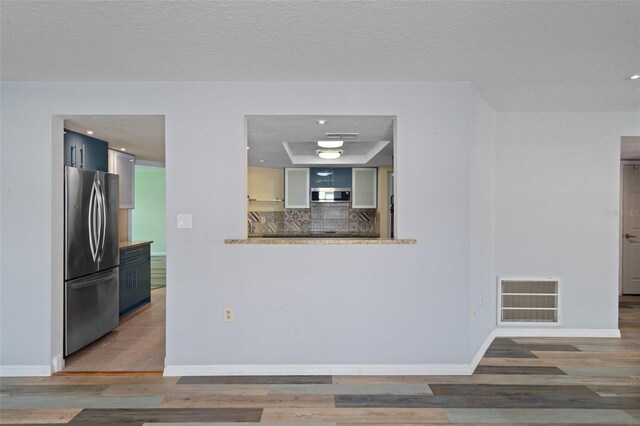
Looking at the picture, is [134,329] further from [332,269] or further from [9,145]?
[332,269]

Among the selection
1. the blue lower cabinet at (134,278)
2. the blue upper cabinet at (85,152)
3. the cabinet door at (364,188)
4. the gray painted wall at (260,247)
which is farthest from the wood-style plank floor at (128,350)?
the cabinet door at (364,188)

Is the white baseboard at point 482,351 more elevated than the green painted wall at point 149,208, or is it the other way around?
the green painted wall at point 149,208

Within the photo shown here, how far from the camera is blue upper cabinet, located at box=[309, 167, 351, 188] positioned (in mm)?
7137

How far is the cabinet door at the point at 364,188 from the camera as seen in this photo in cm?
713

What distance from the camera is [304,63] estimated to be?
2.65 metres

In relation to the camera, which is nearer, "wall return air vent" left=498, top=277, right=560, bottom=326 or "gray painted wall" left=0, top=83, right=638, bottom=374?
"gray painted wall" left=0, top=83, right=638, bottom=374

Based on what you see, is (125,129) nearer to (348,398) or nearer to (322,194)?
(348,398)

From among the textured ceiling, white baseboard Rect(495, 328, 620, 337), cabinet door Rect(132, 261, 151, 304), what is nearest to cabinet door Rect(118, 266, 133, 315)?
cabinet door Rect(132, 261, 151, 304)

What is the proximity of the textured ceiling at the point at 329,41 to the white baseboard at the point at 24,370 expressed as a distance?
7.53 ft

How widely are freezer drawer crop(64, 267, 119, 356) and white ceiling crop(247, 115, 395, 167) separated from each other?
210cm

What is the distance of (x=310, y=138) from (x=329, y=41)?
204 cm

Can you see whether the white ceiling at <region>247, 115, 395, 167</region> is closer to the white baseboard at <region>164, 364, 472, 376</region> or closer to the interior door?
the white baseboard at <region>164, 364, 472, 376</region>

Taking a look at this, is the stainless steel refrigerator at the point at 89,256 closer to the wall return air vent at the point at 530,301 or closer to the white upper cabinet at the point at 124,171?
the white upper cabinet at the point at 124,171

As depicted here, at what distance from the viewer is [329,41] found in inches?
90.7
